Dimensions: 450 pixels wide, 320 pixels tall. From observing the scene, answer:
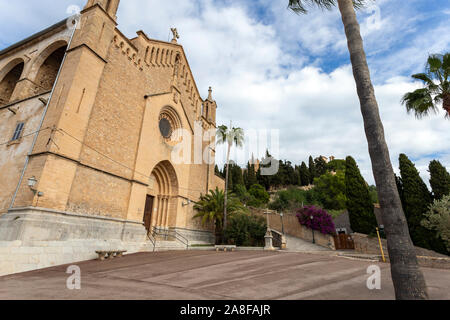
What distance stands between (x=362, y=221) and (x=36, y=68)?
25.8 m

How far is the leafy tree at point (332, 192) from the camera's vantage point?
1500 inches

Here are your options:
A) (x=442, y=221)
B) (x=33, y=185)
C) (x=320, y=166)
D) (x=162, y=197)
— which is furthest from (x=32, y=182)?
(x=320, y=166)

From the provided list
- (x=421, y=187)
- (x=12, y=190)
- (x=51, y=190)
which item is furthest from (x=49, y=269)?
(x=421, y=187)

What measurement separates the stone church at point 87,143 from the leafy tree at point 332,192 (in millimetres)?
29956

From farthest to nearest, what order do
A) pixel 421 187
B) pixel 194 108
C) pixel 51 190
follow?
pixel 194 108 → pixel 421 187 → pixel 51 190

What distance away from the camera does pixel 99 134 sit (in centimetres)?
1130

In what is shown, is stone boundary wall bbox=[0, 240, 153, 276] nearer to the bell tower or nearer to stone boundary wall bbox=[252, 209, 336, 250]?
the bell tower

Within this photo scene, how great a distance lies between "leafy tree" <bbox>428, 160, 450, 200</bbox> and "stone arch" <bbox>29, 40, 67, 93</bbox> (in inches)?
1012

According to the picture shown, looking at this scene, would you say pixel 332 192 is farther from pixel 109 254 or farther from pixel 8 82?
pixel 8 82

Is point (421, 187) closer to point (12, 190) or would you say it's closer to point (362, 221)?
point (362, 221)

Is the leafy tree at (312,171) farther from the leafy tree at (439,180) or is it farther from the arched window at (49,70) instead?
the arched window at (49,70)

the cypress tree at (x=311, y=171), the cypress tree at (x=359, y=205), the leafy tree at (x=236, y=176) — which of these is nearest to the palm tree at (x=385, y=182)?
the cypress tree at (x=359, y=205)

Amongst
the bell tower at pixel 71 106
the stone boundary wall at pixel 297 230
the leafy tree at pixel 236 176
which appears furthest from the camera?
the leafy tree at pixel 236 176

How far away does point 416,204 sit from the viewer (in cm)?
1573
